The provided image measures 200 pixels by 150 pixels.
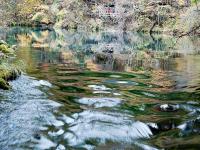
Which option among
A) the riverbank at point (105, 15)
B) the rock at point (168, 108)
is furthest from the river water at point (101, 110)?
the riverbank at point (105, 15)

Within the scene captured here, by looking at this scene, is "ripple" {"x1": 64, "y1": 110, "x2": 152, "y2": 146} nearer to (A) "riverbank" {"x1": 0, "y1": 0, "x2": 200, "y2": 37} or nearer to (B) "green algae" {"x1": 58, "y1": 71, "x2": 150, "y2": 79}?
(B) "green algae" {"x1": 58, "y1": 71, "x2": 150, "y2": 79}

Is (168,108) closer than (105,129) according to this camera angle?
No

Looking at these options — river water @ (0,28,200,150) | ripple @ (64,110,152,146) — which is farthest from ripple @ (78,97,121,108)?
ripple @ (64,110,152,146)

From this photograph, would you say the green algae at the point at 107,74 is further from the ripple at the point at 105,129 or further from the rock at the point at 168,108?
the ripple at the point at 105,129

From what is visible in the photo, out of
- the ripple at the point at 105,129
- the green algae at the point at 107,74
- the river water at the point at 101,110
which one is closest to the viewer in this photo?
the river water at the point at 101,110

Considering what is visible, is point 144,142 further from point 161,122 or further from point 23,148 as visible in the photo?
point 23,148

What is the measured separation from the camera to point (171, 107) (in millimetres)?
12172

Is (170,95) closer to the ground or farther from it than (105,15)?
closer to the ground

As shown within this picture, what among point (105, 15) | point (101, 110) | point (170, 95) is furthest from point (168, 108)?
point (105, 15)

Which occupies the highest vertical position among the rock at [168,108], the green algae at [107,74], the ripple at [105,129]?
the green algae at [107,74]

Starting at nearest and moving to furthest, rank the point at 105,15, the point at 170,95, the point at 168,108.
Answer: the point at 168,108, the point at 170,95, the point at 105,15

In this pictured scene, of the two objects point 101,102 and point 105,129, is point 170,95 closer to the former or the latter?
point 101,102

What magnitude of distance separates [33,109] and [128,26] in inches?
2472

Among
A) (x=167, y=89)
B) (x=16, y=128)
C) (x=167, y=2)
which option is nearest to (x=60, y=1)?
(x=167, y=2)
